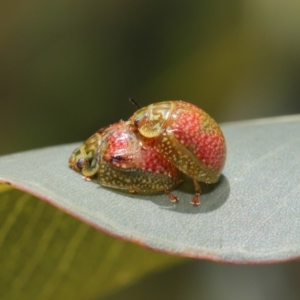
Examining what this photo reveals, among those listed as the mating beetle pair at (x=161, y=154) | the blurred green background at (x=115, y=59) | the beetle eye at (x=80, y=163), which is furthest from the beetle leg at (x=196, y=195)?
the blurred green background at (x=115, y=59)

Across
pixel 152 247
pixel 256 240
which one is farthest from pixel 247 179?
pixel 152 247

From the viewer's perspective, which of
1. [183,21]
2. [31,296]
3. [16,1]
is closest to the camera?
[31,296]

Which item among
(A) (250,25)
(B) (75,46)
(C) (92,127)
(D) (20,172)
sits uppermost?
(A) (250,25)

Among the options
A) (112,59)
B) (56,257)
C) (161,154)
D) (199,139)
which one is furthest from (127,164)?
(112,59)

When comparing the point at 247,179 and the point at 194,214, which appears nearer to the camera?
the point at 194,214

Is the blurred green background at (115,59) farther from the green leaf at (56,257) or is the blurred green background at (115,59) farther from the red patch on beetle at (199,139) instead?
the red patch on beetle at (199,139)

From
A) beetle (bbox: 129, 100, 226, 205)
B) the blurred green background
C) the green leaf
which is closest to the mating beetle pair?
beetle (bbox: 129, 100, 226, 205)

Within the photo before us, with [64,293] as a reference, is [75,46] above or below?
above

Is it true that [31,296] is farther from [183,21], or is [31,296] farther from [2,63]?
[183,21]
